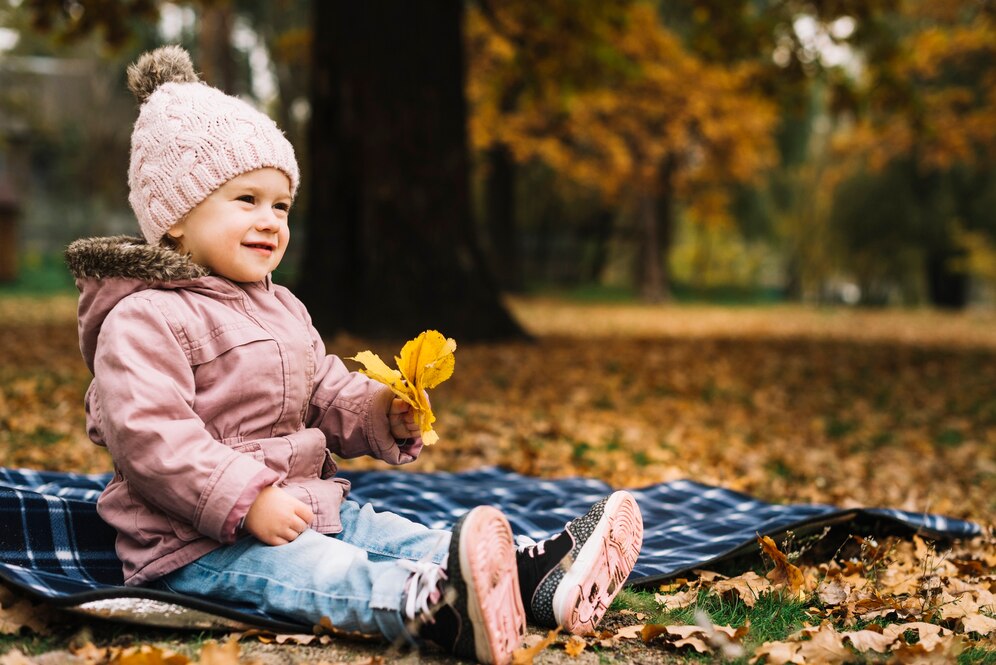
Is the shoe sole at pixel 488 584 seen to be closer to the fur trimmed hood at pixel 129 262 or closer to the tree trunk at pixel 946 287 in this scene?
the fur trimmed hood at pixel 129 262

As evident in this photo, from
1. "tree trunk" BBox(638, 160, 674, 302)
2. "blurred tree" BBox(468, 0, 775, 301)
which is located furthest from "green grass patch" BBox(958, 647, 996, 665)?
"tree trunk" BBox(638, 160, 674, 302)

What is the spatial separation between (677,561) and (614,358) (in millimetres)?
6622

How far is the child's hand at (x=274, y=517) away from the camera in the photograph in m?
2.18

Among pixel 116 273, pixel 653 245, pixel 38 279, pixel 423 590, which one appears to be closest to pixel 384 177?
pixel 116 273

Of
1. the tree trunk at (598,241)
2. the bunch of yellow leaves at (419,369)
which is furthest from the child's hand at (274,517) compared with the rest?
the tree trunk at (598,241)

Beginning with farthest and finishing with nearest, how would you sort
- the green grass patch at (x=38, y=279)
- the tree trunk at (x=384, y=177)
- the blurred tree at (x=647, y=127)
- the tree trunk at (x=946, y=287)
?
the tree trunk at (x=946, y=287) < the blurred tree at (x=647, y=127) < the green grass patch at (x=38, y=279) < the tree trunk at (x=384, y=177)

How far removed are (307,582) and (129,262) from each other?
2.82 ft

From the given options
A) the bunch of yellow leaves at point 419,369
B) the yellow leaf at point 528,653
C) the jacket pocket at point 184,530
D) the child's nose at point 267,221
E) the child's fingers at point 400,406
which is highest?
the child's nose at point 267,221

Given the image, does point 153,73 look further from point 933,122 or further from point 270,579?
point 933,122

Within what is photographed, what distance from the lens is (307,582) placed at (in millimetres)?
2182

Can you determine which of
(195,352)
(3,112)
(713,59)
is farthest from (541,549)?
(3,112)

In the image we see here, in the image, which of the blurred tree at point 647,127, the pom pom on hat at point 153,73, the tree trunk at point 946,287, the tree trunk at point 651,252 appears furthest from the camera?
the tree trunk at point 946,287

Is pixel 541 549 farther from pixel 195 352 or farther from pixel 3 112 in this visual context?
pixel 3 112

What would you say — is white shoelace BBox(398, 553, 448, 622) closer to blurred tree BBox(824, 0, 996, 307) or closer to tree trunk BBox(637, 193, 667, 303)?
blurred tree BBox(824, 0, 996, 307)
